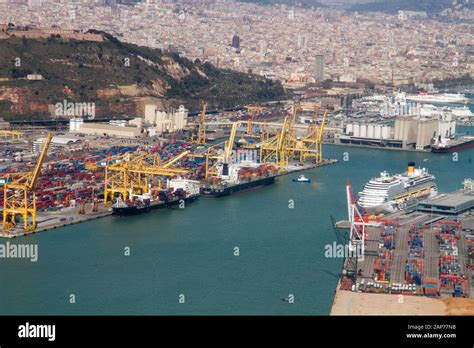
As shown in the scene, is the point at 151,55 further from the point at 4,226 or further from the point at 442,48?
the point at 442,48

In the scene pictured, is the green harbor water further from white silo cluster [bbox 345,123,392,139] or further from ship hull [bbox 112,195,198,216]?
white silo cluster [bbox 345,123,392,139]

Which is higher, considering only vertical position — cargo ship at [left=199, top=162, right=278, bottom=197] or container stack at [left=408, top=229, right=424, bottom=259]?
container stack at [left=408, top=229, right=424, bottom=259]

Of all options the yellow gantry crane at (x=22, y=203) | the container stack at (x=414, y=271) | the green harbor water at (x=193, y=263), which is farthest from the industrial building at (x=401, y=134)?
the container stack at (x=414, y=271)

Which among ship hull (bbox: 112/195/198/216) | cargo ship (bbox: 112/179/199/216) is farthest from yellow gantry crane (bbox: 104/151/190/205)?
ship hull (bbox: 112/195/198/216)

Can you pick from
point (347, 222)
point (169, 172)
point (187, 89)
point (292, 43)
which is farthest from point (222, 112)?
point (292, 43)

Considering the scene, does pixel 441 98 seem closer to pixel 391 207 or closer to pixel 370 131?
pixel 370 131
